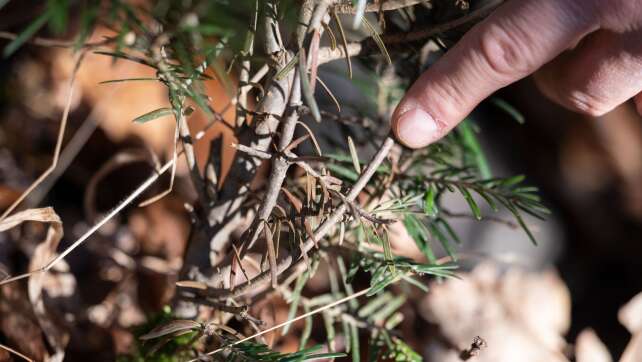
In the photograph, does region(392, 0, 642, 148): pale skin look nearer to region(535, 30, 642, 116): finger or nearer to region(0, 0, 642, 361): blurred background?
region(535, 30, 642, 116): finger

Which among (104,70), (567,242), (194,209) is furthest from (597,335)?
(104,70)

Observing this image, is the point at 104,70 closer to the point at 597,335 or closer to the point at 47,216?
the point at 47,216

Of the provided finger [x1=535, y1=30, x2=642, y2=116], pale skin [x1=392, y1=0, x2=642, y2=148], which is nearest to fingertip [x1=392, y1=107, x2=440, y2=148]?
pale skin [x1=392, y1=0, x2=642, y2=148]

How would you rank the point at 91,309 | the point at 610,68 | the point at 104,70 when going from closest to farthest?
the point at 610,68, the point at 91,309, the point at 104,70

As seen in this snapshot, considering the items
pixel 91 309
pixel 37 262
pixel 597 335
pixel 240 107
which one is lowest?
pixel 597 335

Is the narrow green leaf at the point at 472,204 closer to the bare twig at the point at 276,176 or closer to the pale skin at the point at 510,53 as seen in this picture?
the pale skin at the point at 510,53

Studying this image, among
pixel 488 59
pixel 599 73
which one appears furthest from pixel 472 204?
pixel 599 73

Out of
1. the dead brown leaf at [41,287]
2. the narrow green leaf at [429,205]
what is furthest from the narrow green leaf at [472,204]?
the dead brown leaf at [41,287]
